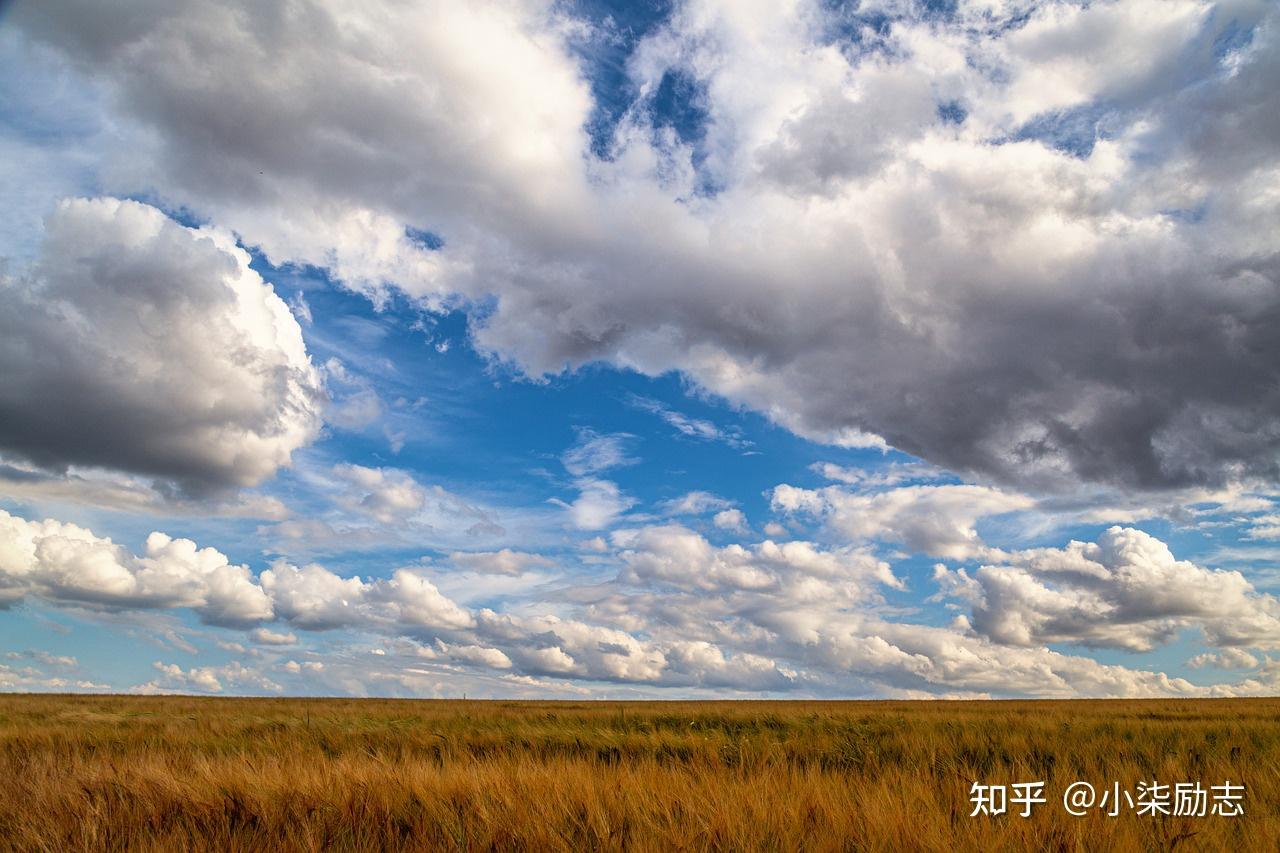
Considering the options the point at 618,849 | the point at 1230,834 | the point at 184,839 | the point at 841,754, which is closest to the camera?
the point at 618,849

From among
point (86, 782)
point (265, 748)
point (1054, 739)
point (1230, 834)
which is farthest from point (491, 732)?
point (1230, 834)

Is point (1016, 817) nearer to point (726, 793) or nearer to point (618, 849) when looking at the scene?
point (726, 793)

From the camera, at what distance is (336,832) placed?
14.0 feet

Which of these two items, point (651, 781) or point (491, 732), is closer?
point (651, 781)

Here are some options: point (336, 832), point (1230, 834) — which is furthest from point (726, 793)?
point (1230, 834)

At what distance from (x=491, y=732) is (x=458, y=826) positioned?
6.91 m

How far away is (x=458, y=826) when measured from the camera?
4.09 metres

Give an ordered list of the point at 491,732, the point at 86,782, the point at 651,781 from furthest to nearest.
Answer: the point at 491,732
the point at 86,782
the point at 651,781

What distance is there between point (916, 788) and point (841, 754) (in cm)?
370

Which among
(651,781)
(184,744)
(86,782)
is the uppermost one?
(651,781)

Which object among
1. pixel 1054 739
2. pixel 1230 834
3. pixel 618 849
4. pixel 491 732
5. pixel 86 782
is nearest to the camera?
pixel 618 849

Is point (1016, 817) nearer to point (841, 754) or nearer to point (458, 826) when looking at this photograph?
point (458, 826)

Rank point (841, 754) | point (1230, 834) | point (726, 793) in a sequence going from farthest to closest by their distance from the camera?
point (841, 754) < point (726, 793) < point (1230, 834)

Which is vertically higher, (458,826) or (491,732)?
(458,826)
